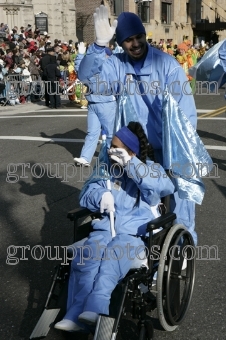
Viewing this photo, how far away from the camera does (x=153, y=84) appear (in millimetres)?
4328

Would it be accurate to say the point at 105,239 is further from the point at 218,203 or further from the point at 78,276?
the point at 218,203

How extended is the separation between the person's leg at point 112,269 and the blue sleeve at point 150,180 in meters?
0.31

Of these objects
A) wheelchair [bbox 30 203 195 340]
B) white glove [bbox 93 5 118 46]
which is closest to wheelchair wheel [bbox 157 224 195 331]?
wheelchair [bbox 30 203 195 340]

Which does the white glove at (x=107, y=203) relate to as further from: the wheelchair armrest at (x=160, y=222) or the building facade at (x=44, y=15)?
the building facade at (x=44, y=15)

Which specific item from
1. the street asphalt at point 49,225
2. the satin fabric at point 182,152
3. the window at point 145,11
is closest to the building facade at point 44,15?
the window at point 145,11

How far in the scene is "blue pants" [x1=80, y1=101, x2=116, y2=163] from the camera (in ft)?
A: 28.2

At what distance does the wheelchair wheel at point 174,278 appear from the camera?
11.7 ft

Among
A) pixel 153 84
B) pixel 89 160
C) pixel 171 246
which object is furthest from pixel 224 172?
pixel 171 246

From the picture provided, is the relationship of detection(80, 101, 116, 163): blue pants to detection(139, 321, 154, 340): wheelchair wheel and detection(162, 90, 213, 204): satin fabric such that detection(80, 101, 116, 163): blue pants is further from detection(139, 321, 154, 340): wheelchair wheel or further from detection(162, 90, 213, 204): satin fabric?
detection(139, 321, 154, 340): wheelchair wheel

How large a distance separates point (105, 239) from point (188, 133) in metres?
1.00

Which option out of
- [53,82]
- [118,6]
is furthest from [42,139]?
[118,6]

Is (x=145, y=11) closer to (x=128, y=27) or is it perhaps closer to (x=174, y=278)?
(x=128, y=27)

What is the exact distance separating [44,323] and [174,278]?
898mm

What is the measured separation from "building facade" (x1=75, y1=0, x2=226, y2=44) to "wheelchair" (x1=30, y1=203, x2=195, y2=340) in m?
33.7
